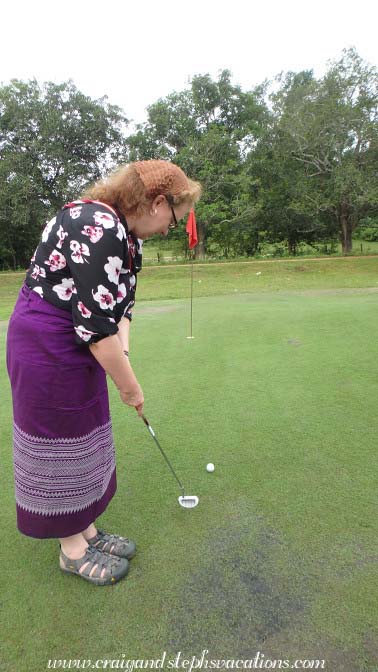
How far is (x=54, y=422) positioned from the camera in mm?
1450

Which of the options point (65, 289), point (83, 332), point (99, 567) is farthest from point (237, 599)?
point (65, 289)

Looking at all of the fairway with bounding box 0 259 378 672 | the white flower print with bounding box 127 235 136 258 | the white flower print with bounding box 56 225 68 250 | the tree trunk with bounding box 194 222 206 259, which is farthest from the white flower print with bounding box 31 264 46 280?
the tree trunk with bounding box 194 222 206 259

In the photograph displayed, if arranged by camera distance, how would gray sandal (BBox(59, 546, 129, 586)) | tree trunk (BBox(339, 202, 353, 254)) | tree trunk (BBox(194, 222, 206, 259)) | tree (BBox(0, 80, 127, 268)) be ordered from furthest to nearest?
tree trunk (BBox(194, 222, 206, 259)), tree trunk (BBox(339, 202, 353, 254)), tree (BBox(0, 80, 127, 268)), gray sandal (BBox(59, 546, 129, 586))

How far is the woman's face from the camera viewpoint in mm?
1358

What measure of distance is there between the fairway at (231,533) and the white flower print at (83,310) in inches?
41.8

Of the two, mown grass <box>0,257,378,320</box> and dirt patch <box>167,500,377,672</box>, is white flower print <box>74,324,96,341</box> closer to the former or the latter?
dirt patch <box>167,500,377,672</box>

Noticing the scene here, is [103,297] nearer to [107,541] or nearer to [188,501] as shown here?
[107,541]

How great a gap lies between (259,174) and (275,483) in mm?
20014

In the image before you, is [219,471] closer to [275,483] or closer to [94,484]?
[275,483]

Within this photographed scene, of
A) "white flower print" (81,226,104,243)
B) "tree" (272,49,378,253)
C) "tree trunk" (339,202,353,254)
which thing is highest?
"tree" (272,49,378,253)

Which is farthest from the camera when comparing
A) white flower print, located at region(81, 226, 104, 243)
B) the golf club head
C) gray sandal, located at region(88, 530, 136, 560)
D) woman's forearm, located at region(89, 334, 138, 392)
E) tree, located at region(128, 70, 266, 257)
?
tree, located at region(128, 70, 266, 257)

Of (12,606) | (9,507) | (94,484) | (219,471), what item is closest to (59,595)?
(12,606)

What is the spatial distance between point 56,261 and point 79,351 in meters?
0.31

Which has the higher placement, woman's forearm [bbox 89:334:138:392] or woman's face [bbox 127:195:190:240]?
woman's face [bbox 127:195:190:240]
